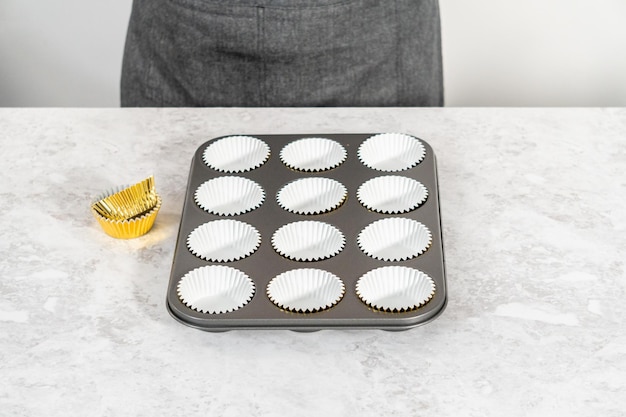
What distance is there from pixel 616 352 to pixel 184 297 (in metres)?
0.38

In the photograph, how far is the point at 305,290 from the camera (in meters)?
0.79

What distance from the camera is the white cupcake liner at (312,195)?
2.92ft

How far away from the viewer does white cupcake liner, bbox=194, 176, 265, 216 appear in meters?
0.89

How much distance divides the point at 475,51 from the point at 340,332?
1172mm

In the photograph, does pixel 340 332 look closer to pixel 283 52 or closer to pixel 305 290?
pixel 305 290

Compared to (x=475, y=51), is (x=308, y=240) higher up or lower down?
higher up

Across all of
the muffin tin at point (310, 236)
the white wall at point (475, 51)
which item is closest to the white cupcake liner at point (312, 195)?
the muffin tin at point (310, 236)

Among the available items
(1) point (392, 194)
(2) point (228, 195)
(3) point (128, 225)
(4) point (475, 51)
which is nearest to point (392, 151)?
(1) point (392, 194)

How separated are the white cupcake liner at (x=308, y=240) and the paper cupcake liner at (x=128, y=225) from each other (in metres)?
0.14

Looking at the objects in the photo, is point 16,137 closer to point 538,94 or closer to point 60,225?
point 60,225

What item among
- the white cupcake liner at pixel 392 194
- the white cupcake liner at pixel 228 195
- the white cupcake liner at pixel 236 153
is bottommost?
the white cupcake liner at pixel 392 194

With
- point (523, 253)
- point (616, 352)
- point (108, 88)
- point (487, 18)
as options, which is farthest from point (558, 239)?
point (108, 88)

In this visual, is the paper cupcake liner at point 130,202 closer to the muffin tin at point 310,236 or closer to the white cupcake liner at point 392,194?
the muffin tin at point 310,236

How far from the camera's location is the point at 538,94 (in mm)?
1863
